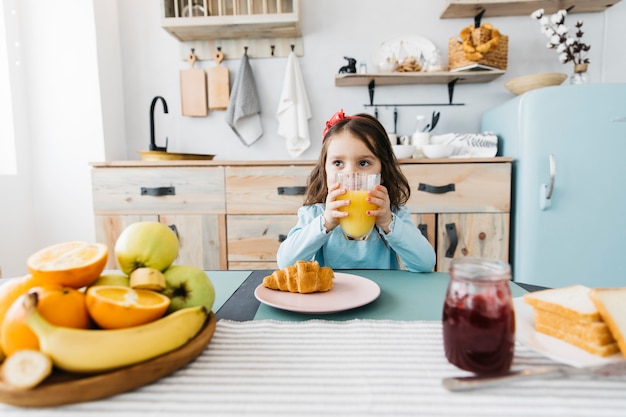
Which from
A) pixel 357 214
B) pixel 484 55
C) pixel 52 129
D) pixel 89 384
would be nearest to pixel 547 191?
pixel 484 55

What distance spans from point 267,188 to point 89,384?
5.76ft

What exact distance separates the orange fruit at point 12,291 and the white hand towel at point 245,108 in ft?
7.19

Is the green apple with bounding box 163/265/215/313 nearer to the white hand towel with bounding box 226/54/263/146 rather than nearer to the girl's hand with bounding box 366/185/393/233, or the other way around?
the girl's hand with bounding box 366/185/393/233

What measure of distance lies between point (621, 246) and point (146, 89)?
10.0ft

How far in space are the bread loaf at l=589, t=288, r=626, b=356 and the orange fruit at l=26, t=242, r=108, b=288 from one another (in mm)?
664

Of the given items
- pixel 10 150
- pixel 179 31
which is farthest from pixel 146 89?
pixel 10 150

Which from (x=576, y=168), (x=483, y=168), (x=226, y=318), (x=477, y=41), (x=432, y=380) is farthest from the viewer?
(x=477, y=41)

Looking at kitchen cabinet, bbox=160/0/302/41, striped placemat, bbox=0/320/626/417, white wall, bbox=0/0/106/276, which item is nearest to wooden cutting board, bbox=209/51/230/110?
kitchen cabinet, bbox=160/0/302/41

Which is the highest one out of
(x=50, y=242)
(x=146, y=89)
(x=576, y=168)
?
(x=146, y=89)

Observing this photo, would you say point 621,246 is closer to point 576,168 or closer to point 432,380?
point 576,168

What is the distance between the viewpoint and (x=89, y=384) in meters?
0.42

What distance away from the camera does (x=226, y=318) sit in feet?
2.20

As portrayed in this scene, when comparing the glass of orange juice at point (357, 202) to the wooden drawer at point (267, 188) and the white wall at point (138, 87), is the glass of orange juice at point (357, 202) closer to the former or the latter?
the wooden drawer at point (267, 188)

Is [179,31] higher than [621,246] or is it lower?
higher
